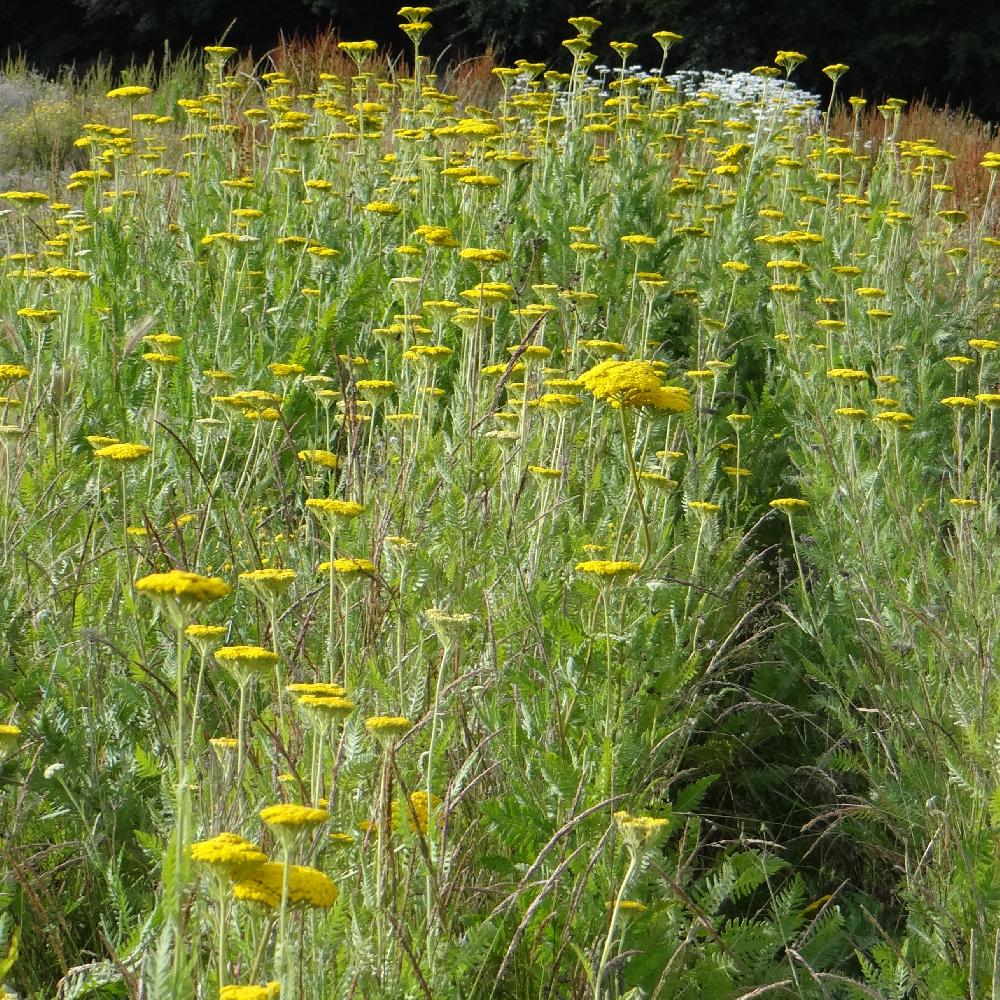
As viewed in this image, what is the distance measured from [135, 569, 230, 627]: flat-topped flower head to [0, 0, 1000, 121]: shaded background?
18.3 m

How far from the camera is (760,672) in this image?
2697 mm

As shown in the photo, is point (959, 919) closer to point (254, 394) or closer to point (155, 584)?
point (155, 584)

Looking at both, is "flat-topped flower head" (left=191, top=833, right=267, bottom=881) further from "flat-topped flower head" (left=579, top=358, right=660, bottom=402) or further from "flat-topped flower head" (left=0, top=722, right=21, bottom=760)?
"flat-topped flower head" (left=579, top=358, right=660, bottom=402)

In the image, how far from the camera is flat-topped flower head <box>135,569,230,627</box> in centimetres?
120

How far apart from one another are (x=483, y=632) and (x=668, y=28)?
18.0 meters

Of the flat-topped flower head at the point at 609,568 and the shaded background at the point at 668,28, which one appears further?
the shaded background at the point at 668,28

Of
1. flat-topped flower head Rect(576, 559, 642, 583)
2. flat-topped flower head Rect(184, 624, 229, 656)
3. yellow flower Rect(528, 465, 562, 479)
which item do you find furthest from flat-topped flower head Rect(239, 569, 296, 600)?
yellow flower Rect(528, 465, 562, 479)

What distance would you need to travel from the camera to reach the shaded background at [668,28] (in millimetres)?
18750

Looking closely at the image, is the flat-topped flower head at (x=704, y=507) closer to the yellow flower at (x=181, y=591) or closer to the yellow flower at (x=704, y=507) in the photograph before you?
the yellow flower at (x=704, y=507)

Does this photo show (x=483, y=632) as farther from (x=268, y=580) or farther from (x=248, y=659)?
(x=248, y=659)

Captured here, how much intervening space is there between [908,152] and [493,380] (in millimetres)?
2520

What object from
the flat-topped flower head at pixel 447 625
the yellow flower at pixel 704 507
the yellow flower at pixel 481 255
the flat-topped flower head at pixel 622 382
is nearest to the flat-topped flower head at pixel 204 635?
the flat-topped flower head at pixel 447 625

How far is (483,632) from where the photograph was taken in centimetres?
218

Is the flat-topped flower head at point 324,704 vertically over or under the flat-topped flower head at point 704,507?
over
